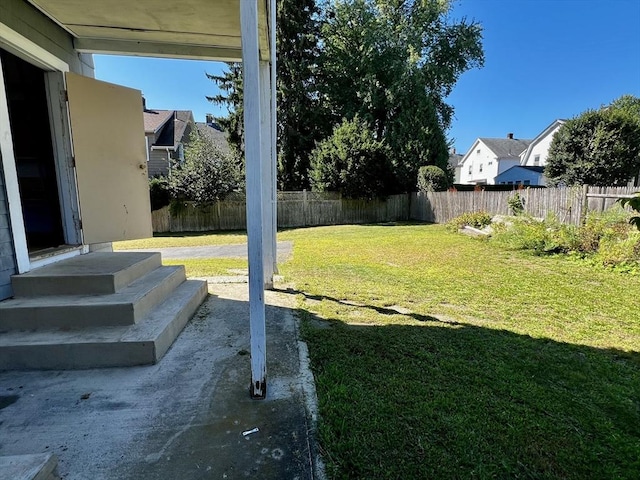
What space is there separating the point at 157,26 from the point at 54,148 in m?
1.71

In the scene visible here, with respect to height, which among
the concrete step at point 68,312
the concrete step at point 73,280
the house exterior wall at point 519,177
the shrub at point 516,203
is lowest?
the concrete step at point 68,312

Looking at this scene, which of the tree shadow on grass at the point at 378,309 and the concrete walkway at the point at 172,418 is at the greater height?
the concrete walkway at the point at 172,418

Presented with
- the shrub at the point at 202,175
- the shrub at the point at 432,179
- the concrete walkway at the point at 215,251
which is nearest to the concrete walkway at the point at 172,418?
the concrete walkway at the point at 215,251

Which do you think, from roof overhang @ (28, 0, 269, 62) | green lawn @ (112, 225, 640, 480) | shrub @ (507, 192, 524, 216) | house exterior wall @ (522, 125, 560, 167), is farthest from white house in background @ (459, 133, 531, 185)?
roof overhang @ (28, 0, 269, 62)

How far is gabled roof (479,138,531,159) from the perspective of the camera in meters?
28.6

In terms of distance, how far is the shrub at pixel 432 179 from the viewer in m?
14.2

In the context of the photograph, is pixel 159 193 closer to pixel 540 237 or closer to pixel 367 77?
pixel 367 77

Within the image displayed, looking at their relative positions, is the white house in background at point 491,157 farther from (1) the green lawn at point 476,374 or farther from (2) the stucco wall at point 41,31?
(2) the stucco wall at point 41,31

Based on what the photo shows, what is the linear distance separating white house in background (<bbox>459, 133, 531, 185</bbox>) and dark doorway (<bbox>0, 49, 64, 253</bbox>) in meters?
28.8

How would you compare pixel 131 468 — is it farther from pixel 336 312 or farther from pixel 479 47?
pixel 479 47

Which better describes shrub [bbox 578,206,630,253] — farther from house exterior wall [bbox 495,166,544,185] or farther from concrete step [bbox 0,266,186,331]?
house exterior wall [bbox 495,166,544,185]

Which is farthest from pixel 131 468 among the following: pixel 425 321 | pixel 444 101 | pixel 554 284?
pixel 444 101

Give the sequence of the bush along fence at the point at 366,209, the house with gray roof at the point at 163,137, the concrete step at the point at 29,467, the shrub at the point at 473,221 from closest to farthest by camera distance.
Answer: the concrete step at the point at 29,467 → the bush along fence at the point at 366,209 → the shrub at the point at 473,221 → the house with gray roof at the point at 163,137

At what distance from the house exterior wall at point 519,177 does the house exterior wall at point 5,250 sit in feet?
90.7
